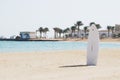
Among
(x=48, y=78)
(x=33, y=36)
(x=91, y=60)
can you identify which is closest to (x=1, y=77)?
(x=48, y=78)

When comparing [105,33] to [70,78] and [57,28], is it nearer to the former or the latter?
[57,28]

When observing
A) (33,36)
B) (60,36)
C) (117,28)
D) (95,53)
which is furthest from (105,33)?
(95,53)

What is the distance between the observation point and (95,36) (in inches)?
634

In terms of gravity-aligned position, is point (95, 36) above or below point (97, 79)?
above

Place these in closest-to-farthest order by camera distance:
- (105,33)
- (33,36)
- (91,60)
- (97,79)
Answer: (97,79)
(91,60)
(33,36)
(105,33)

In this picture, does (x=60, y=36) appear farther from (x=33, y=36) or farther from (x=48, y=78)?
(x=48, y=78)

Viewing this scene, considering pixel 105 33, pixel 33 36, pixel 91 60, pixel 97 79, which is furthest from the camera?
pixel 105 33

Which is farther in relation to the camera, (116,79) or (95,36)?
(95,36)

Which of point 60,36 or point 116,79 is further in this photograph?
point 60,36

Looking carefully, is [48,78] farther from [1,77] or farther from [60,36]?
[60,36]

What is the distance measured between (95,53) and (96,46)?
0.31 metres

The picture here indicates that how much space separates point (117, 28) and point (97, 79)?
153m

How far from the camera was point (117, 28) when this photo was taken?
528 feet

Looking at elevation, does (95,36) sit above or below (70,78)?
above
